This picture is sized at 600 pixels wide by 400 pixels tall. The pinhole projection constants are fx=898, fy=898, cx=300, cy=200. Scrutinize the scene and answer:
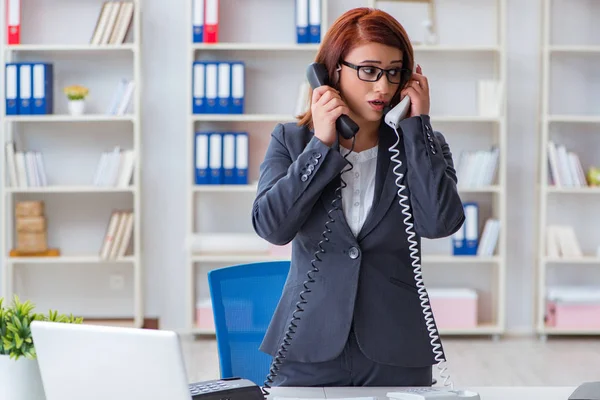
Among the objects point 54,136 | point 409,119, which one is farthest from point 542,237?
point 409,119

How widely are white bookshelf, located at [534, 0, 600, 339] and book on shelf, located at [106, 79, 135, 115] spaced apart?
2.32 m

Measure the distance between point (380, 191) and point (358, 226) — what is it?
83mm

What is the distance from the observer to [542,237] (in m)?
5.09

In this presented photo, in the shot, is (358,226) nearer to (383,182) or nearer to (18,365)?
(383,182)

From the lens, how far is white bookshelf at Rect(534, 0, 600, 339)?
5.10m

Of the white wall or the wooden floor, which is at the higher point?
the white wall

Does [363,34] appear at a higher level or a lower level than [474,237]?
higher

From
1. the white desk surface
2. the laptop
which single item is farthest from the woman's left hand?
the laptop

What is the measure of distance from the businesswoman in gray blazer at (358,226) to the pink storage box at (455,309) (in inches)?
133

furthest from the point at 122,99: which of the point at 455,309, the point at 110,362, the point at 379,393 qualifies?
the point at 110,362

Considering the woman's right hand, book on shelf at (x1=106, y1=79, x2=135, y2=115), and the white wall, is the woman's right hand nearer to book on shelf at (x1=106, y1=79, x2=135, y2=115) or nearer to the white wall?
book on shelf at (x1=106, y1=79, x2=135, y2=115)

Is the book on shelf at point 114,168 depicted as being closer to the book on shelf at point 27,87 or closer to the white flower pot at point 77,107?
the white flower pot at point 77,107

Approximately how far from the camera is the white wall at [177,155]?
5.21 meters

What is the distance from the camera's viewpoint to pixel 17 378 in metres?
1.41
